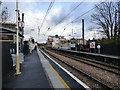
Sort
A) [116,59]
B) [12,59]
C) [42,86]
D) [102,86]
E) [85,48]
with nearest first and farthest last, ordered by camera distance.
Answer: [42,86]
[102,86]
[12,59]
[116,59]
[85,48]

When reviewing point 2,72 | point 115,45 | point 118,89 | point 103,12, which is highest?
point 103,12

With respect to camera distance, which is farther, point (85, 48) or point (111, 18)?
point (111, 18)

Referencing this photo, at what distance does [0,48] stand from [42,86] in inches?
116

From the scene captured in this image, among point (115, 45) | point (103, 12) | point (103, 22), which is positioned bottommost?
point (115, 45)

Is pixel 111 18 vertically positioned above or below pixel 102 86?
above

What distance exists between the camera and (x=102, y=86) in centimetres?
559

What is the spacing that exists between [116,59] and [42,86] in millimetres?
10776

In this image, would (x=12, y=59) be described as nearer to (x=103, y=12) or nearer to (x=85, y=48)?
(x=85, y=48)

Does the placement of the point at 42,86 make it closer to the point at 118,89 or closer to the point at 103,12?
the point at 118,89

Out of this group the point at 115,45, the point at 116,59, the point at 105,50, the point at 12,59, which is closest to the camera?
the point at 12,59

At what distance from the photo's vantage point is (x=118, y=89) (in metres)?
5.26

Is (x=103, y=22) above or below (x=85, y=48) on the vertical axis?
above

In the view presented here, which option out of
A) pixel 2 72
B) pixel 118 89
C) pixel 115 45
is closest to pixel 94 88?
pixel 118 89

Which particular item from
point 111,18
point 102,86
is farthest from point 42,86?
point 111,18
